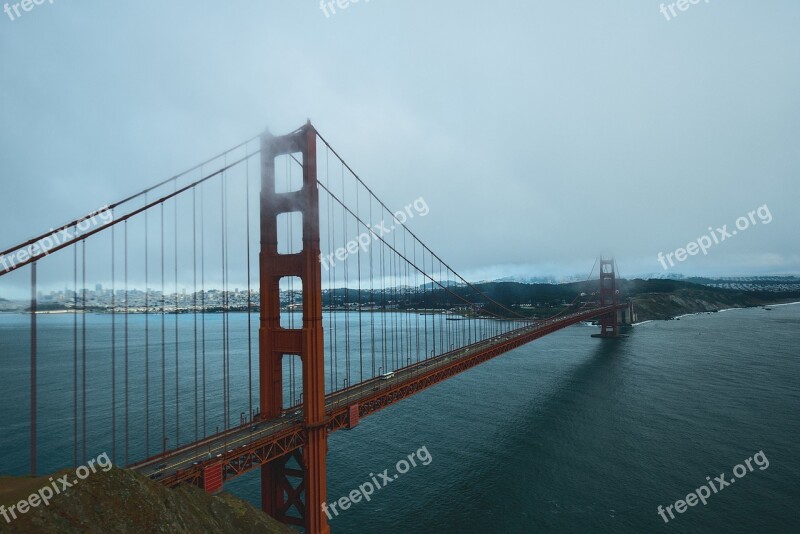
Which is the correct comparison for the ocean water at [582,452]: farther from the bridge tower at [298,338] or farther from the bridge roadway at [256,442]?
the bridge roadway at [256,442]

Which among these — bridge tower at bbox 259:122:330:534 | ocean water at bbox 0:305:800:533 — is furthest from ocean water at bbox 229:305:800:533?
bridge tower at bbox 259:122:330:534

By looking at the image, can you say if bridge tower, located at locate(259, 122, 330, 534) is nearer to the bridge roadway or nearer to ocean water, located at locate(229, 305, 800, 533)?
the bridge roadway

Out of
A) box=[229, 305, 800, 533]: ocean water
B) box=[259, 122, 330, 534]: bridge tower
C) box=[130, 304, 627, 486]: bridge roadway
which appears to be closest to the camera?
box=[130, 304, 627, 486]: bridge roadway

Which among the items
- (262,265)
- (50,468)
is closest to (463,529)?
(262,265)

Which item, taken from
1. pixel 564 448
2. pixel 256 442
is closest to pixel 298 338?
pixel 256 442

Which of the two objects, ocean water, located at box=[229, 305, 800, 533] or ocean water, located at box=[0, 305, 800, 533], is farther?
ocean water, located at box=[0, 305, 800, 533]

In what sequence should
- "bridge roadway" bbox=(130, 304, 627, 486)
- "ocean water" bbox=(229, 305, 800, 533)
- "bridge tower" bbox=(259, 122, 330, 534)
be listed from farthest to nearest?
"ocean water" bbox=(229, 305, 800, 533) < "bridge tower" bbox=(259, 122, 330, 534) < "bridge roadway" bbox=(130, 304, 627, 486)
